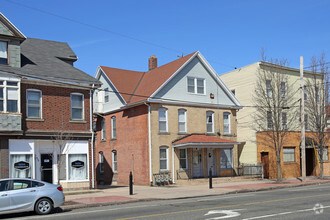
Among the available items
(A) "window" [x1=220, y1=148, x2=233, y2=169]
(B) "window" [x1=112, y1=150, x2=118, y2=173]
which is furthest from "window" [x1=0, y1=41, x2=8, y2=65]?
(A) "window" [x1=220, y1=148, x2=233, y2=169]

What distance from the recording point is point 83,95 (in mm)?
23234

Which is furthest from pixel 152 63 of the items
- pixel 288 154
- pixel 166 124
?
pixel 288 154

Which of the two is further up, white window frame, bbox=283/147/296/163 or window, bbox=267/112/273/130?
window, bbox=267/112/273/130

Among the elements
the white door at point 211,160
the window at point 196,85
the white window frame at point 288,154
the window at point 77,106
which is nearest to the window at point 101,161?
the white door at point 211,160

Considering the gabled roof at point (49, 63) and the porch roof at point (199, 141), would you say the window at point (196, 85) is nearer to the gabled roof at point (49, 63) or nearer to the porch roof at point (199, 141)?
the porch roof at point (199, 141)

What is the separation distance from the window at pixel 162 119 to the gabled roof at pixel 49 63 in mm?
6869

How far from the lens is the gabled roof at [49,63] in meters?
21.8

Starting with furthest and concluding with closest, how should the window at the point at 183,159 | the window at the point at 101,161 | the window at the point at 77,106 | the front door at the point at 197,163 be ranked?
the window at the point at 101,161 → the front door at the point at 197,163 → the window at the point at 183,159 → the window at the point at 77,106

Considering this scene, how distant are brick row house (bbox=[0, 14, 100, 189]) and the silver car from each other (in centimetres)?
601

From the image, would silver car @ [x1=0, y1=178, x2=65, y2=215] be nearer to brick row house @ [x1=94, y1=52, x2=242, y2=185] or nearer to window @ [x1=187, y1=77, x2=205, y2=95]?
brick row house @ [x1=94, y1=52, x2=242, y2=185]

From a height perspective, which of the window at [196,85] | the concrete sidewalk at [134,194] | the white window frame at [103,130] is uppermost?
the window at [196,85]

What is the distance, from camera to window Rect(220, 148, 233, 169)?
104ft

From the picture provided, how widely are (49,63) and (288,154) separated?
22.1 m

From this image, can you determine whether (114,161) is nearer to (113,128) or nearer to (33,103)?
(113,128)
